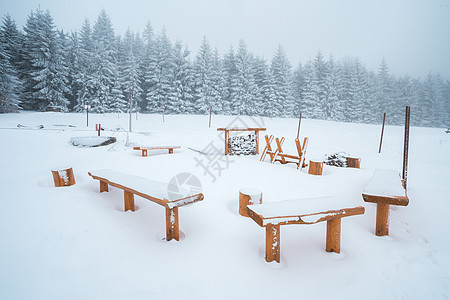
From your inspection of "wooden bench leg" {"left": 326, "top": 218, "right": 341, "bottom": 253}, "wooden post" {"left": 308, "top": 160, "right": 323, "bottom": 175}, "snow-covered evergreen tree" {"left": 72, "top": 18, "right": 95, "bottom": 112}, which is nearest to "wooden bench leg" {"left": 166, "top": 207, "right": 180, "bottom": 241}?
"wooden bench leg" {"left": 326, "top": 218, "right": 341, "bottom": 253}

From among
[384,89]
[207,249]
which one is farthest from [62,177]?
[384,89]

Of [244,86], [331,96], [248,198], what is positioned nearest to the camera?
[248,198]

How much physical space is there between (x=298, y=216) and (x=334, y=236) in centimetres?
75

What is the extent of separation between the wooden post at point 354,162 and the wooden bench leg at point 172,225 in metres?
6.10

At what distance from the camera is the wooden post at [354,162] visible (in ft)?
23.1

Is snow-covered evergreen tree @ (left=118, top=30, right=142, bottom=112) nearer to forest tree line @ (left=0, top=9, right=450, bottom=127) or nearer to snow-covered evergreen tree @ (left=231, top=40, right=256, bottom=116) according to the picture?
forest tree line @ (left=0, top=9, right=450, bottom=127)

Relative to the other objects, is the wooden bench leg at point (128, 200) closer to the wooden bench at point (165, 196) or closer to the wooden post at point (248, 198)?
the wooden bench at point (165, 196)

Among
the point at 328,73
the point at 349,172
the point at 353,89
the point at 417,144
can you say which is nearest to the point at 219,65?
the point at 328,73

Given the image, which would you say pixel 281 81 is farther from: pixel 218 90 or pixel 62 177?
pixel 62 177

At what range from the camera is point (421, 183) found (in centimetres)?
516

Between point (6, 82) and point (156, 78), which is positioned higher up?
point (156, 78)

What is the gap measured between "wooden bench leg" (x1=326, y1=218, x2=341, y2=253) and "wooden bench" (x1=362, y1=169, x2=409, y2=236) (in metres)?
0.65

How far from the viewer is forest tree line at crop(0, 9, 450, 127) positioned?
23500 millimetres

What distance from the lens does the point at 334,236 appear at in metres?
2.94
